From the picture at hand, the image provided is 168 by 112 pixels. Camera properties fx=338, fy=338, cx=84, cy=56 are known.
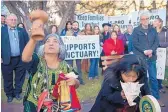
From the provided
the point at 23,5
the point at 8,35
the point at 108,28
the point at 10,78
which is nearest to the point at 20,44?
the point at 8,35

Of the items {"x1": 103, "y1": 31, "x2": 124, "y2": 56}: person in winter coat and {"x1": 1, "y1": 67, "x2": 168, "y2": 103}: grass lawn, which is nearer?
{"x1": 1, "y1": 67, "x2": 168, "y2": 103}: grass lawn

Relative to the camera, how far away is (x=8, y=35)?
6.04 metres

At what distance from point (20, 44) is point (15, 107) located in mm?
1159

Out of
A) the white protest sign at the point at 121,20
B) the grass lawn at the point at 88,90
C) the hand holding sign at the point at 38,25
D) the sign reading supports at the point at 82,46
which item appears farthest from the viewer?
the white protest sign at the point at 121,20

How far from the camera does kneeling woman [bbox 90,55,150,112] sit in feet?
8.31

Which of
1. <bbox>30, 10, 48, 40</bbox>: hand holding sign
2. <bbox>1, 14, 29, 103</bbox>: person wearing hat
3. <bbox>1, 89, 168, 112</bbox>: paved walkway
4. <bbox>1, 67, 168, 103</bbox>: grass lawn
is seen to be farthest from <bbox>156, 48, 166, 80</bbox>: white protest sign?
<bbox>30, 10, 48, 40</bbox>: hand holding sign

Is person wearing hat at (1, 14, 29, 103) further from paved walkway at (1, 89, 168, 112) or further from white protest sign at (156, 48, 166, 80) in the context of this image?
white protest sign at (156, 48, 166, 80)

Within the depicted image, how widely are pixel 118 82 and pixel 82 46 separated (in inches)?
219

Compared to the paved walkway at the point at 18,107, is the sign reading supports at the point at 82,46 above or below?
above

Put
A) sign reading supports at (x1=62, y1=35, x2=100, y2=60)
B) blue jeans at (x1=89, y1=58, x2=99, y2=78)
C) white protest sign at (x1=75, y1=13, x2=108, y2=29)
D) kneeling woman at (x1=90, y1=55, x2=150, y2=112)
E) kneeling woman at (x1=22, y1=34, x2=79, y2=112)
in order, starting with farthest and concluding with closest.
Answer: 1. white protest sign at (x1=75, y1=13, x2=108, y2=29)
2. blue jeans at (x1=89, y1=58, x2=99, y2=78)
3. sign reading supports at (x1=62, y1=35, x2=100, y2=60)
4. kneeling woman at (x1=22, y1=34, x2=79, y2=112)
5. kneeling woman at (x1=90, y1=55, x2=150, y2=112)

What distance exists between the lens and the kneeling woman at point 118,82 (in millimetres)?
2533

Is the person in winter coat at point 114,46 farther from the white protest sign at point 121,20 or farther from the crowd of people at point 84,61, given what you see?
the white protest sign at point 121,20

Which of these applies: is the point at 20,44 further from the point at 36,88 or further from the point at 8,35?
the point at 36,88

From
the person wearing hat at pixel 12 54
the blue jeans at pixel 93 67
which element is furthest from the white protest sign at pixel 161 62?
the person wearing hat at pixel 12 54
